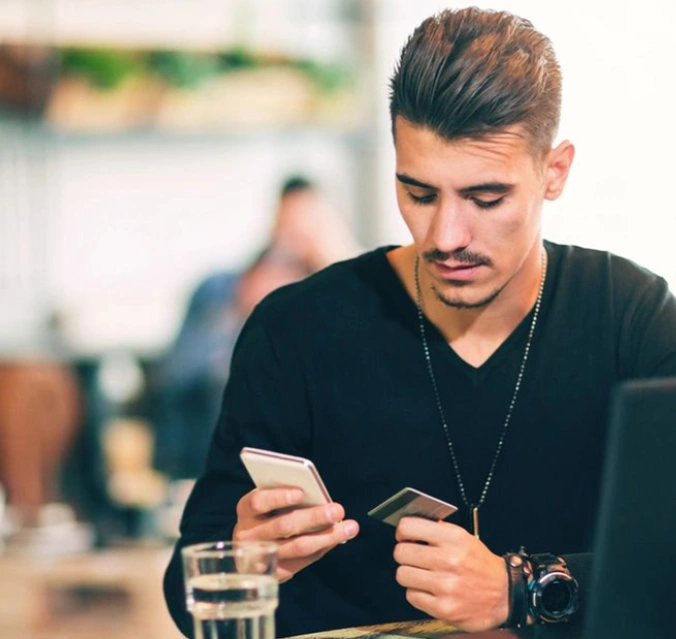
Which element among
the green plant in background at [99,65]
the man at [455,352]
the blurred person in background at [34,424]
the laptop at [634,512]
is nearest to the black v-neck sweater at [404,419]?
the man at [455,352]

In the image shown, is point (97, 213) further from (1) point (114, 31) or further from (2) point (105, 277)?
(1) point (114, 31)

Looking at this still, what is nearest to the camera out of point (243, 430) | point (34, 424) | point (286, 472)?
point (286, 472)

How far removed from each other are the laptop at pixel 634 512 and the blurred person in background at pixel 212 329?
3.84m

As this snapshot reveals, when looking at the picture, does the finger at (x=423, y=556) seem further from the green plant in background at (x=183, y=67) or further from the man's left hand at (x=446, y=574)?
the green plant in background at (x=183, y=67)

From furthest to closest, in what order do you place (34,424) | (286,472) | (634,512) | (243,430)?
(34,424), (243,430), (286,472), (634,512)

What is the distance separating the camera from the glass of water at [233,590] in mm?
1199

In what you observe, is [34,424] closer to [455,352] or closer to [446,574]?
[455,352]

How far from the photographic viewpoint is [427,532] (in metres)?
1.44

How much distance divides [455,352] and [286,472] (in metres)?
0.51

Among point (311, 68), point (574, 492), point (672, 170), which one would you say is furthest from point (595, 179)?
point (574, 492)

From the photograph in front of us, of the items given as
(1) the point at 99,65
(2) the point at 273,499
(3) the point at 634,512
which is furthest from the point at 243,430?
(1) the point at 99,65

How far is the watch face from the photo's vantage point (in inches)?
57.7

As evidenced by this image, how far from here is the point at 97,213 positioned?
5246 mm

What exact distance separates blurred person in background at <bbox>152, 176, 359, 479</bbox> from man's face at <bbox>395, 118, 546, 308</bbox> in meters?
3.25
